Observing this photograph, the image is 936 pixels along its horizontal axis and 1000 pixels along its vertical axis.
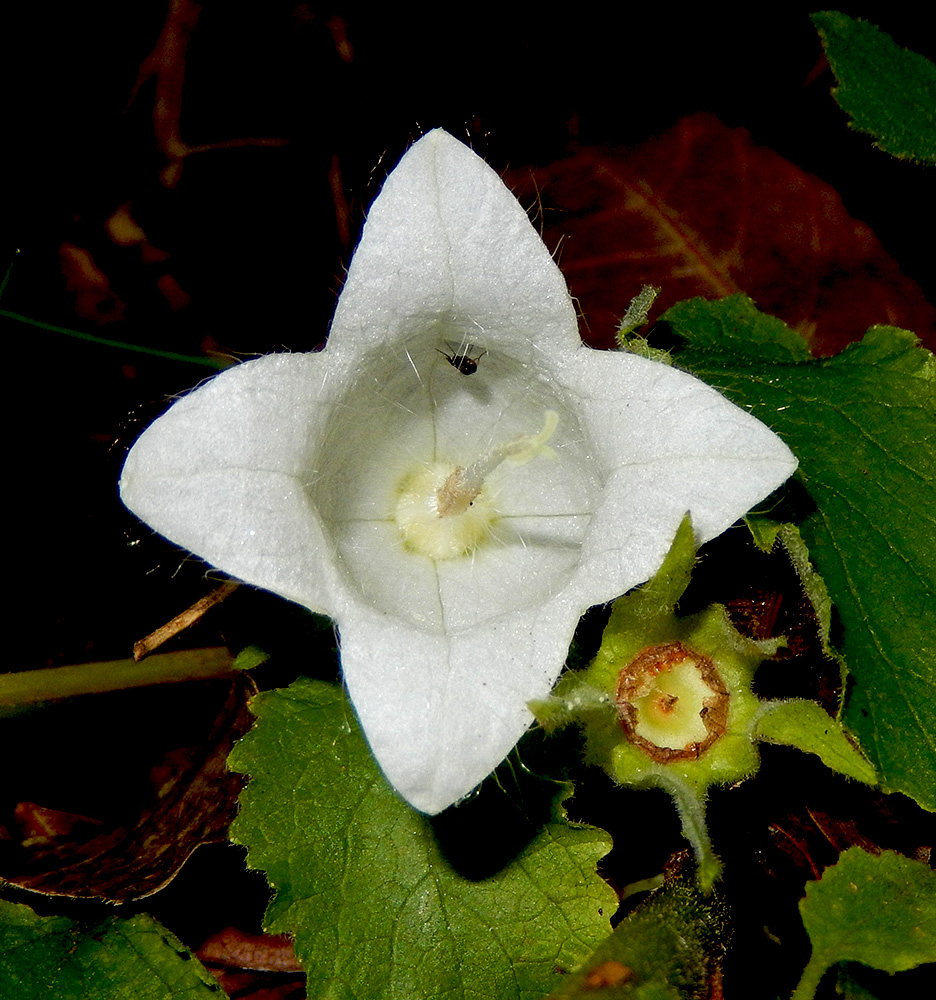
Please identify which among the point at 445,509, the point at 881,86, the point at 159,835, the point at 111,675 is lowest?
the point at 159,835

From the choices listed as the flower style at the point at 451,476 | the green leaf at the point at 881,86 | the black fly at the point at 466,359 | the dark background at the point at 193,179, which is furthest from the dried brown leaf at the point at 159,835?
the green leaf at the point at 881,86

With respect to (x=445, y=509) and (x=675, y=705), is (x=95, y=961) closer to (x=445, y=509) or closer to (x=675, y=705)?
(x=445, y=509)

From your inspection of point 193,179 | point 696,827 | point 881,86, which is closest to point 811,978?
point 696,827

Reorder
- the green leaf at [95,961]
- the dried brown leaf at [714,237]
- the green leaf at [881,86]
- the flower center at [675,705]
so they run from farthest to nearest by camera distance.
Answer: the dried brown leaf at [714,237] < the green leaf at [881,86] < the green leaf at [95,961] < the flower center at [675,705]

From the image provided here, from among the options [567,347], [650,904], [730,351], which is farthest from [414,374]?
[650,904]

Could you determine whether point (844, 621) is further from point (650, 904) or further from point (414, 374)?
point (414, 374)

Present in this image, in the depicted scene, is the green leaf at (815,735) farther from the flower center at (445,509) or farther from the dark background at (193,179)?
the dark background at (193,179)

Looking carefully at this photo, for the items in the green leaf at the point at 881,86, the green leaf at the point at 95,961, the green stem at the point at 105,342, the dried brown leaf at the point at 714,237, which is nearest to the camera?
the green leaf at the point at 95,961

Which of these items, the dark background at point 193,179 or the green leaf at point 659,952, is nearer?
the green leaf at point 659,952
